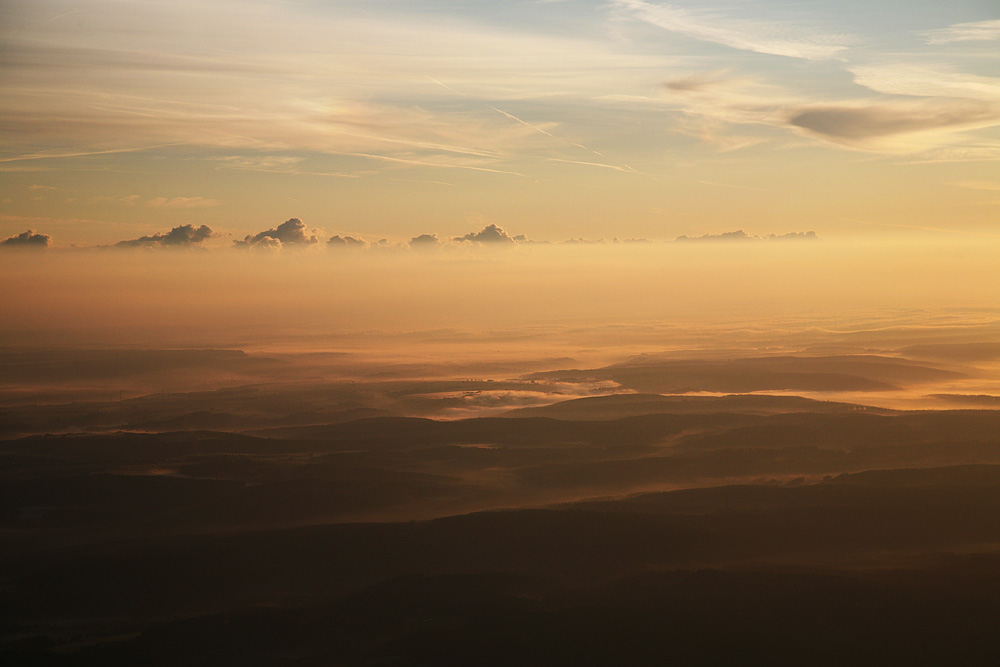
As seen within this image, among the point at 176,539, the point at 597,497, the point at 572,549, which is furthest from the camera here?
the point at 597,497

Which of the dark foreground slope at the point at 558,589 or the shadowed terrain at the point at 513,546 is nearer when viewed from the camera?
the dark foreground slope at the point at 558,589

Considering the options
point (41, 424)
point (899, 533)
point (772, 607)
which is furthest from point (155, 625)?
point (41, 424)

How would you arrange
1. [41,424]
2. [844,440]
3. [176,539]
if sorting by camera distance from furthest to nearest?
[41,424] < [844,440] < [176,539]

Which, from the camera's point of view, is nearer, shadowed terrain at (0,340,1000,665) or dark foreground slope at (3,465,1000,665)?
dark foreground slope at (3,465,1000,665)

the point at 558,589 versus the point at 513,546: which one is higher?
the point at 513,546

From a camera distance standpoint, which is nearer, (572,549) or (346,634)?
(346,634)

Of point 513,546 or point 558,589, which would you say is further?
point 513,546

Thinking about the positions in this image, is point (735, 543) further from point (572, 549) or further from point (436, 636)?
point (436, 636)
